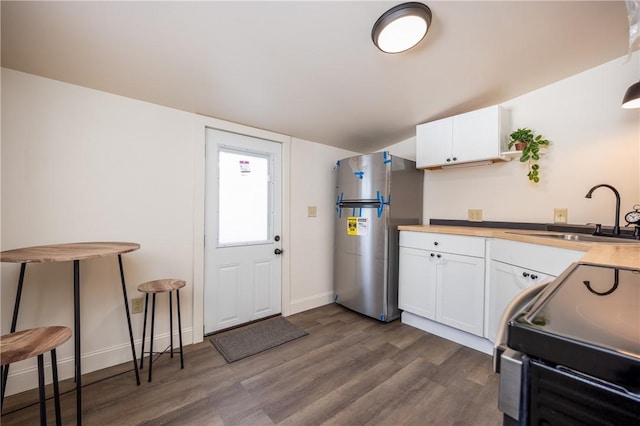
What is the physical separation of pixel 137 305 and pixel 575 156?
3.66 meters

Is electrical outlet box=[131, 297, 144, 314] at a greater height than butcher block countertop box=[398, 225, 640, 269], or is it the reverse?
butcher block countertop box=[398, 225, 640, 269]

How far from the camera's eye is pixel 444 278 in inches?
88.3

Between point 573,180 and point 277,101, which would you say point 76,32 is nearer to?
point 277,101

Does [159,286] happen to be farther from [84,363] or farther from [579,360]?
[579,360]

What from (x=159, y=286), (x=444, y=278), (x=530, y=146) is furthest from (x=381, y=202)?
(x=159, y=286)

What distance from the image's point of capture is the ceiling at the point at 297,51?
1.30 meters

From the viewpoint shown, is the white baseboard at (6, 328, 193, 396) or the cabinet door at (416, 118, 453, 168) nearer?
the white baseboard at (6, 328, 193, 396)

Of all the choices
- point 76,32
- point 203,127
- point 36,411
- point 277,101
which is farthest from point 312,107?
point 36,411

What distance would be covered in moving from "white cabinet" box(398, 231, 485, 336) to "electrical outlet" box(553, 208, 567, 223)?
677 millimetres

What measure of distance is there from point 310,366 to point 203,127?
216cm

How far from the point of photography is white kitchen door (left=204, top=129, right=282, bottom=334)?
2307mm

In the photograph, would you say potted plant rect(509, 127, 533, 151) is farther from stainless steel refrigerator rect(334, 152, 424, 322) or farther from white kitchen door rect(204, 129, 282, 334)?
white kitchen door rect(204, 129, 282, 334)

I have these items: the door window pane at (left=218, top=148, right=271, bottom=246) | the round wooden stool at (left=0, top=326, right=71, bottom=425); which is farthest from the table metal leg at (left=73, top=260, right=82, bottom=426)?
the door window pane at (left=218, top=148, right=271, bottom=246)

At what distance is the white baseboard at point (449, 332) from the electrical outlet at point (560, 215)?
1163mm
